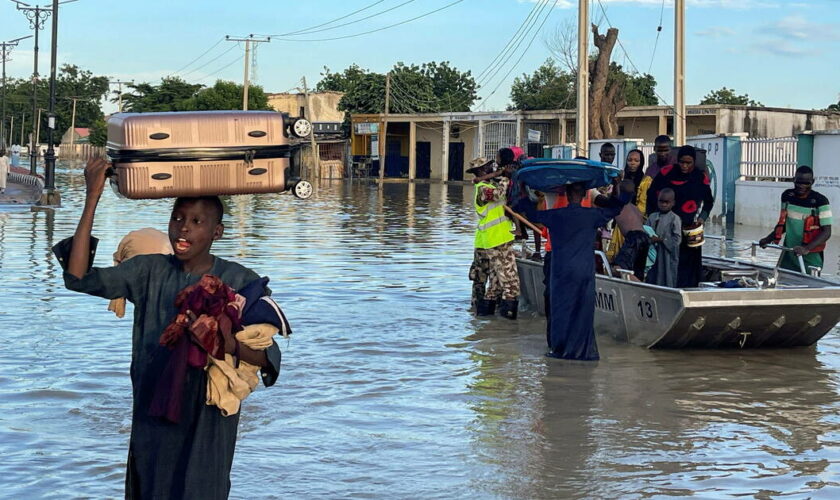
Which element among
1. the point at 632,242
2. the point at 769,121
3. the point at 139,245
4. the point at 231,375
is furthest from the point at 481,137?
the point at 231,375

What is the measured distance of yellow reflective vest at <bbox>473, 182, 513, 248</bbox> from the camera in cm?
1225

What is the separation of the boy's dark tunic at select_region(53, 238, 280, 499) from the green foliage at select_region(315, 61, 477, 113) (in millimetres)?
69004

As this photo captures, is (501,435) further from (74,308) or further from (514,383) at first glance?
(74,308)

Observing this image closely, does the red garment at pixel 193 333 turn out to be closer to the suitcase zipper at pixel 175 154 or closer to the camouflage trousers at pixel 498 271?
the suitcase zipper at pixel 175 154

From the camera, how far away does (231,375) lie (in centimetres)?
396

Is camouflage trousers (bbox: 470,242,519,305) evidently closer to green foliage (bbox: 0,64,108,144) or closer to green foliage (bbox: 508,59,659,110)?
green foliage (bbox: 508,59,659,110)

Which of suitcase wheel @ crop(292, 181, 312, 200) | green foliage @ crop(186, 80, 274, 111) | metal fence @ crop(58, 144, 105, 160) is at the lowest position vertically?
suitcase wheel @ crop(292, 181, 312, 200)

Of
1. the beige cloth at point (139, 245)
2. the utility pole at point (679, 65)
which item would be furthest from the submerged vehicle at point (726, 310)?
the utility pole at point (679, 65)

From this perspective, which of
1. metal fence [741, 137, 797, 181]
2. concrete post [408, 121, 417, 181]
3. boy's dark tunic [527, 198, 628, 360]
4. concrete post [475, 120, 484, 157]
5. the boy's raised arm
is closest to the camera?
the boy's raised arm

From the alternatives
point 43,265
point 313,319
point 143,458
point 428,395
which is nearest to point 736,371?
point 428,395

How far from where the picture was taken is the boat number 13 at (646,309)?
1031cm

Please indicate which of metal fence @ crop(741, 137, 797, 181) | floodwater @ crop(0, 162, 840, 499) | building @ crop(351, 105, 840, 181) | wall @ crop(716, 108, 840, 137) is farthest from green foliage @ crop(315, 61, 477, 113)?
floodwater @ crop(0, 162, 840, 499)

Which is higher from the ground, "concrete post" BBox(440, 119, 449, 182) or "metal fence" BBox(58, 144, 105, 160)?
"metal fence" BBox(58, 144, 105, 160)

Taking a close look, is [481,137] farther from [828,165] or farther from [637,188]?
[637,188]
